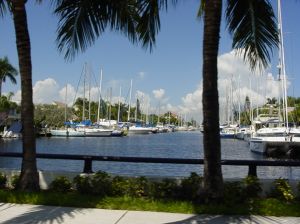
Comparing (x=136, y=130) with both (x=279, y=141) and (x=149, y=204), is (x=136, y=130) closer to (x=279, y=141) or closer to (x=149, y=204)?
(x=279, y=141)

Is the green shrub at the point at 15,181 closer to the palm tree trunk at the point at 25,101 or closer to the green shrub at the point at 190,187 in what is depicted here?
the palm tree trunk at the point at 25,101

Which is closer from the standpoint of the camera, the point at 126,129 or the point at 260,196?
the point at 260,196

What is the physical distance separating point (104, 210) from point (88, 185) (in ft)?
4.23

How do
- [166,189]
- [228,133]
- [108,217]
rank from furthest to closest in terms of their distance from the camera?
1. [228,133]
2. [166,189]
3. [108,217]

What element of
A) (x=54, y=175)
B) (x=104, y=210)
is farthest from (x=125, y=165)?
(x=104, y=210)

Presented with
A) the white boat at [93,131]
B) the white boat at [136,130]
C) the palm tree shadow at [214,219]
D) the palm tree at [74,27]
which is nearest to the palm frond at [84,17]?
the palm tree at [74,27]

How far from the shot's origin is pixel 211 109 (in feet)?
29.1

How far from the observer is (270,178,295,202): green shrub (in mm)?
9195

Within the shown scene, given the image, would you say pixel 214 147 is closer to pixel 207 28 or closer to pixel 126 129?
pixel 207 28

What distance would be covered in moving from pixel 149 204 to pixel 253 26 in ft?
15.4

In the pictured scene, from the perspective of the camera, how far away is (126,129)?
12388 centimetres

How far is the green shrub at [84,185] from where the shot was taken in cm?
1002

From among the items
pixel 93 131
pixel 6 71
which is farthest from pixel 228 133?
pixel 6 71

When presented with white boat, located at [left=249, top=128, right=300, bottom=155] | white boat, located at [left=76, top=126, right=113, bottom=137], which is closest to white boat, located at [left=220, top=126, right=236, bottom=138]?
white boat, located at [left=76, top=126, right=113, bottom=137]
